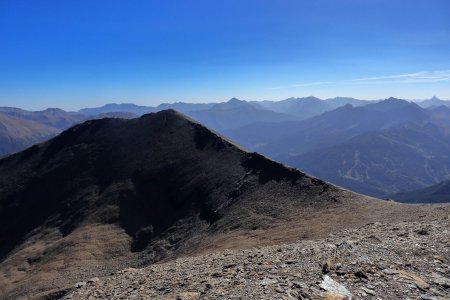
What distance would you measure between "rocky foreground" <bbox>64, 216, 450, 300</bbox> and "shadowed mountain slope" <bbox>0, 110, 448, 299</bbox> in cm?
1134

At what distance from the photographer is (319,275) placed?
16516 millimetres

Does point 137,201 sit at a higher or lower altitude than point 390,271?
lower

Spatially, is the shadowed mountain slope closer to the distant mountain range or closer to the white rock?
the distant mountain range

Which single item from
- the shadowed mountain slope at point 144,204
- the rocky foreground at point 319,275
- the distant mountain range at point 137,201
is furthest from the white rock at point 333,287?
the distant mountain range at point 137,201

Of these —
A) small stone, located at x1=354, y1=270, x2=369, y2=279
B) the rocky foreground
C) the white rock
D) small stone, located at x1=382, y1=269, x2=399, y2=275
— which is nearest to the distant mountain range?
the rocky foreground

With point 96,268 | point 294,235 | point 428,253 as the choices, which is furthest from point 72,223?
point 428,253

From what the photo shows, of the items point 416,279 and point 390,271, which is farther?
point 390,271

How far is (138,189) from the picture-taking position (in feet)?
261

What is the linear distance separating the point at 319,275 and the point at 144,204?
201 ft

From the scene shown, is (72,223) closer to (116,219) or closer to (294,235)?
(116,219)

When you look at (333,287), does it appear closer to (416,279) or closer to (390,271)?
(390,271)

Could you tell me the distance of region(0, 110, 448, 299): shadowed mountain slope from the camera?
43.8m

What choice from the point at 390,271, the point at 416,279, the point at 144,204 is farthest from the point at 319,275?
the point at 144,204

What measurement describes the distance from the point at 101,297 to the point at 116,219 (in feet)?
174
